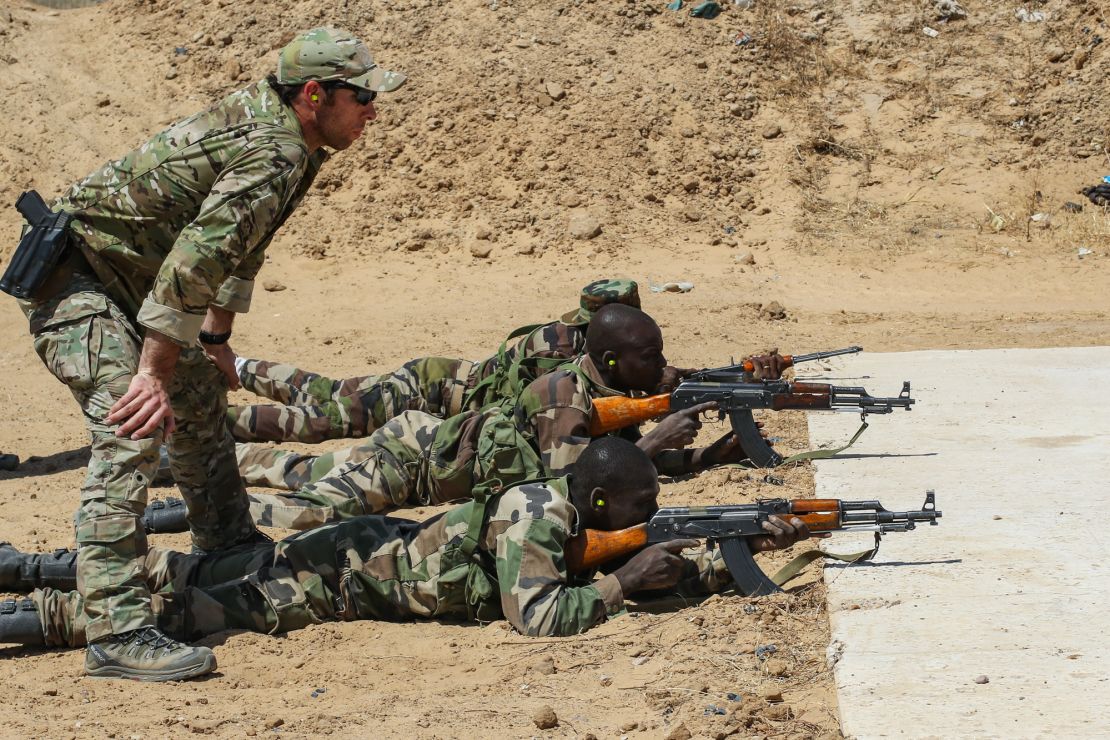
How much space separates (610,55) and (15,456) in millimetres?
7975

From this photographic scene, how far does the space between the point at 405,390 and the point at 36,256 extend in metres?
2.86

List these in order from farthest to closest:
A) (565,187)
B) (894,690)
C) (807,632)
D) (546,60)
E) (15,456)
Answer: (546,60) < (565,187) < (15,456) < (807,632) < (894,690)

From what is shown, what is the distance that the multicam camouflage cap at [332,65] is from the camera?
4.24 m

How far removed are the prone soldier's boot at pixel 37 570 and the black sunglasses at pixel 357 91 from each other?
1.94 m

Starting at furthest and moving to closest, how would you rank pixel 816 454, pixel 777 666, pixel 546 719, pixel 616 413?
pixel 816 454 < pixel 616 413 < pixel 777 666 < pixel 546 719

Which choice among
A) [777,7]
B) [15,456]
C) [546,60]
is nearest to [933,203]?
[777,7]

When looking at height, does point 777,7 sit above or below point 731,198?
above

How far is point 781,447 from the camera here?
22.0ft

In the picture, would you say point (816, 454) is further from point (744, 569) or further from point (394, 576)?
point (394, 576)

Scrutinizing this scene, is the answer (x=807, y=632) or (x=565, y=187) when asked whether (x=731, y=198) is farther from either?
(x=807, y=632)

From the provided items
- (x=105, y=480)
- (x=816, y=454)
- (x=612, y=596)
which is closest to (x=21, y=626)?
(x=105, y=480)

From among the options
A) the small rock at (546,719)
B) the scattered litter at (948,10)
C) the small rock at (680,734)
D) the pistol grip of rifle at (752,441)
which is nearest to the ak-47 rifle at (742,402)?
the pistol grip of rifle at (752,441)

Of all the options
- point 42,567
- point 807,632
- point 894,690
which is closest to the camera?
point 894,690

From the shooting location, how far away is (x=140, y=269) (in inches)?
174
